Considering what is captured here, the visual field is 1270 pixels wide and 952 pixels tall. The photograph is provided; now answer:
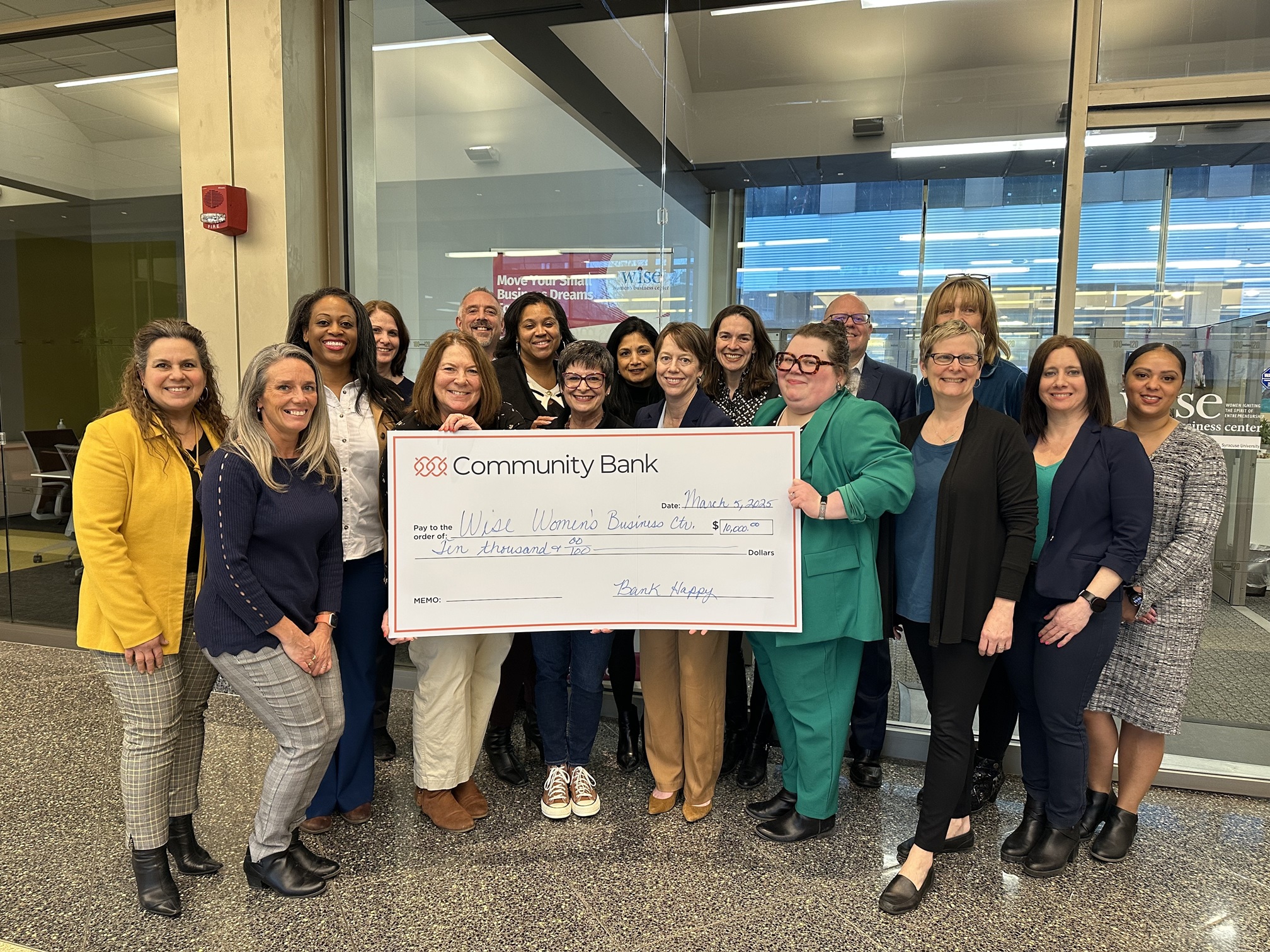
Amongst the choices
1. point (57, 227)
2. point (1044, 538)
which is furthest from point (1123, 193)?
point (57, 227)

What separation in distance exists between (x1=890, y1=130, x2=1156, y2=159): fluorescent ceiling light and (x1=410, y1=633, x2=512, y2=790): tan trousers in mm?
2876

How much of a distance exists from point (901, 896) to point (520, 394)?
2115 mm

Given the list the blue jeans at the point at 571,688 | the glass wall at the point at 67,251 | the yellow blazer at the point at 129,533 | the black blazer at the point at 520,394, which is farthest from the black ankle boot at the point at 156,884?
the glass wall at the point at 67,251

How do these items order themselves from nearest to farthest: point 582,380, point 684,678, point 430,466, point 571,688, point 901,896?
point 901,896, point 430,466, point 582,380, point 684,678, point 571,688

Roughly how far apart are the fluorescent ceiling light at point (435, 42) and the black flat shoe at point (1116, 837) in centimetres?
443

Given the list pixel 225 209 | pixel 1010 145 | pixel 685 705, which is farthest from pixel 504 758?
pixel 1010 145

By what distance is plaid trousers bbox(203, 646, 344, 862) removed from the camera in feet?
6.89

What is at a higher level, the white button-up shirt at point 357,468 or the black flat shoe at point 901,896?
the white button-up shirt at point 357,468

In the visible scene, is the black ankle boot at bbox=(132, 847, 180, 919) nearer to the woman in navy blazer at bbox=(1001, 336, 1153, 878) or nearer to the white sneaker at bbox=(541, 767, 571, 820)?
the white sneaker at bbox=(541, 767, 571, 820)

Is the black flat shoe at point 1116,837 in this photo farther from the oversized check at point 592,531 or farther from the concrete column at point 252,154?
the concrete column at point 252,154

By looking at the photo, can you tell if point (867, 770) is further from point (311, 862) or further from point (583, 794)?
point (311, 862)

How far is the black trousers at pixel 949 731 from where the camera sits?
2.24 meters

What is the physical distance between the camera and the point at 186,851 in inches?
93.3

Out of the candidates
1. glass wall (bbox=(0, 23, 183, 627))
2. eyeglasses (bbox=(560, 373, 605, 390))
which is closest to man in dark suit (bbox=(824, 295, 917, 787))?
eyeglasses (bbox=(560, 373, 605, 390))
